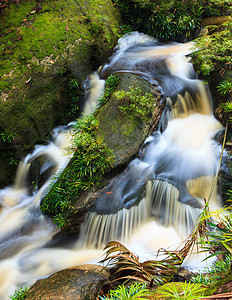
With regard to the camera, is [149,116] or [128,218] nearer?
[128,218]

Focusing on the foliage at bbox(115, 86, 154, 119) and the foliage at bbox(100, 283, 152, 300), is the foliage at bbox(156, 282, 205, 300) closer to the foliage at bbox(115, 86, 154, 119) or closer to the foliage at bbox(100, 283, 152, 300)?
the foliage at bbox(100, 283, 152, 300)

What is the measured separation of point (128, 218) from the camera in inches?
165

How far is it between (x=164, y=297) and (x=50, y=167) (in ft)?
13.3

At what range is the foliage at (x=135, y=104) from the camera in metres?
5.03

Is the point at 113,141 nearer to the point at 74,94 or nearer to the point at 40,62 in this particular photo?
the point at 74,94

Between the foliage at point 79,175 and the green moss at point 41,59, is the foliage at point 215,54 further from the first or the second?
the foliage at point 79,175

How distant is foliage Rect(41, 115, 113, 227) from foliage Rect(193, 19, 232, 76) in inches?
130

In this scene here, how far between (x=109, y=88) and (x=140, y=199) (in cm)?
287

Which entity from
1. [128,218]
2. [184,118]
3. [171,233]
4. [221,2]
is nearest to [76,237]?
[128,218]

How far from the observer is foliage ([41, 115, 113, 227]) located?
4266mm

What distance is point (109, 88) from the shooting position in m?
5.68

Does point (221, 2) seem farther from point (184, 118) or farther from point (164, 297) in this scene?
point (164, 297)

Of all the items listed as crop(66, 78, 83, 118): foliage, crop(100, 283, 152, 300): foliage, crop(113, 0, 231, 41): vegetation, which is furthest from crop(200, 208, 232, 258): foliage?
crop(113, 0, 231, 41): vegetation

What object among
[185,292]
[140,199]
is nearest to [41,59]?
[140,199]
